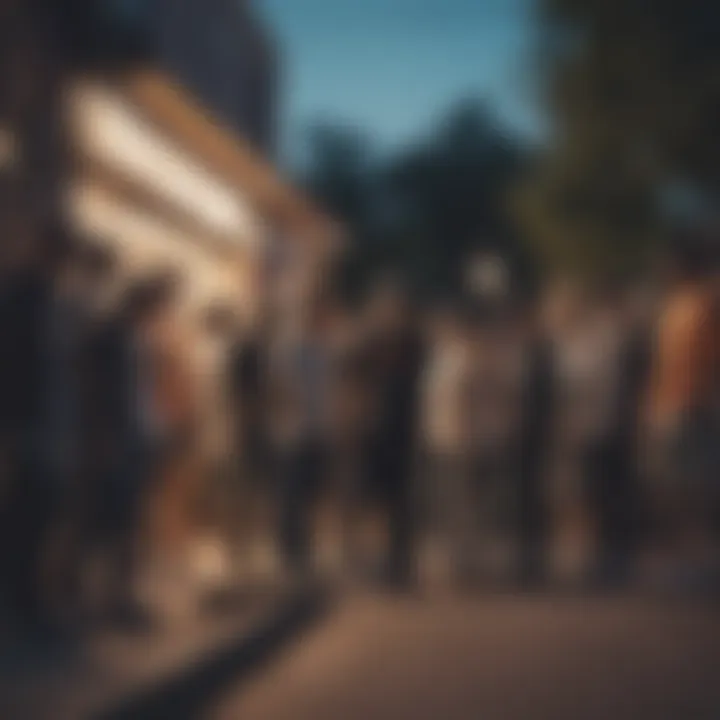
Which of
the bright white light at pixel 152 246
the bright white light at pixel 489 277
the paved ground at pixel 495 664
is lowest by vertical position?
the paved ground at pixel 495 664

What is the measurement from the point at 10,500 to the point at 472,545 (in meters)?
1.30

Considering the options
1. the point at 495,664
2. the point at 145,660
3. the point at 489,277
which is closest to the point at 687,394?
the point at 495,664

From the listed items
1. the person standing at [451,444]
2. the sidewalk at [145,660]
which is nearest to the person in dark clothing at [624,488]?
the person standing at [451,444]

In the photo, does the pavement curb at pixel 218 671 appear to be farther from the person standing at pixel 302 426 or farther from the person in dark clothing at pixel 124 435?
the person in dark clothing at pixel 124 435

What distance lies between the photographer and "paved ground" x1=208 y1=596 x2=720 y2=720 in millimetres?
4720

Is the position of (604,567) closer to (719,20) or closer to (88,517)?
(88,517)

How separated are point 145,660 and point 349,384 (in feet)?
2.75

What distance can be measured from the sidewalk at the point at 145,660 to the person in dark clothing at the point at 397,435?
250 mm

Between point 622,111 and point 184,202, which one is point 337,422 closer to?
point 184,202

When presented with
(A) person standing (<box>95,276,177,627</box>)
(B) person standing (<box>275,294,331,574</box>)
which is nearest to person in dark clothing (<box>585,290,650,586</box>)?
(B) person standing (<box>275,294,331,574</box>)

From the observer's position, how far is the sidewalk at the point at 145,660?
4.61 metres

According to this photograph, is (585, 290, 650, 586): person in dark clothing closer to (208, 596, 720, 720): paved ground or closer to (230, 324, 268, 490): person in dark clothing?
(208, 596, 720, 720): paved ground

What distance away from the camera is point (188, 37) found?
15.5ft

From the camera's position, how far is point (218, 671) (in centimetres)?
515
